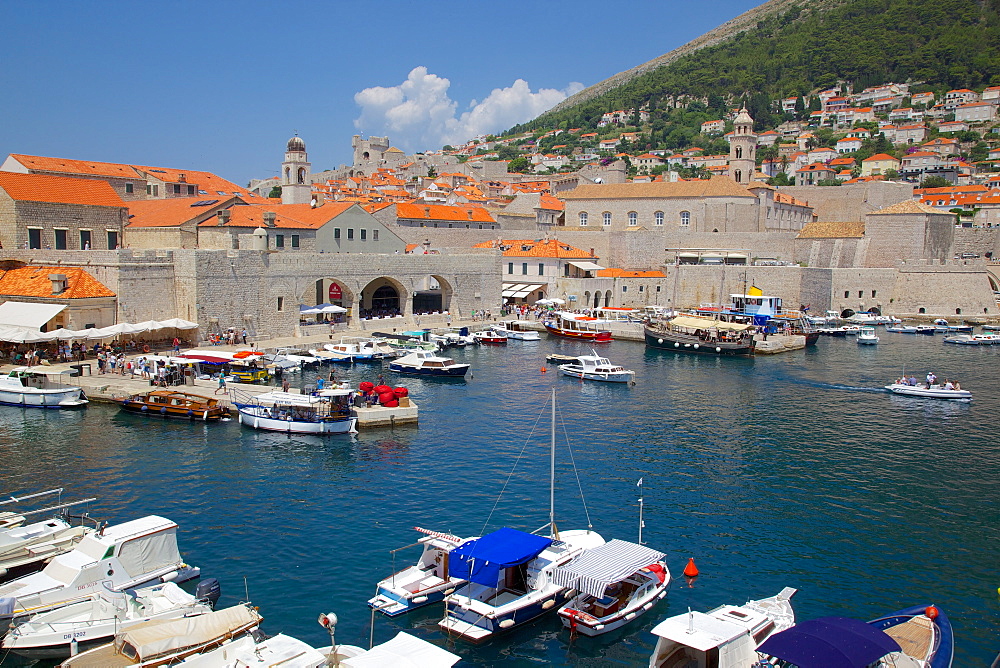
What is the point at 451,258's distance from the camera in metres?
41.7

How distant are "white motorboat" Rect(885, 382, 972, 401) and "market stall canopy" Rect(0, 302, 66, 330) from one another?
3097 centimetres

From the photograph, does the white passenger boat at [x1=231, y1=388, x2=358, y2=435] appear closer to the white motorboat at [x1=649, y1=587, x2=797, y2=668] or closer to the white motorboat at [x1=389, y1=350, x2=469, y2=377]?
the white motorboat at [x1=389, y1=350, x2=469, y2=377]

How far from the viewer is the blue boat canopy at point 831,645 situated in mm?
8570

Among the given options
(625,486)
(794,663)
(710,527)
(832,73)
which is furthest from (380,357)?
(832,73)

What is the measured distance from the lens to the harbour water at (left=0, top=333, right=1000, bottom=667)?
38.0 feet

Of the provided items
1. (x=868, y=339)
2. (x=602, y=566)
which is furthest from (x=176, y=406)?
(x=868, y=339)

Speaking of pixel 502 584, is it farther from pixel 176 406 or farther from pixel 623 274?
pixel 623 274

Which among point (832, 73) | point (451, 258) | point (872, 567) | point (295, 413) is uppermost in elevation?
point (832, 73)

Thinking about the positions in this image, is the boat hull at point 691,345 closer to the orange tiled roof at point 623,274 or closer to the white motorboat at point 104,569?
the orange tiled roof at point 623,274

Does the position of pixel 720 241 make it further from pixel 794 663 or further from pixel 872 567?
pixel 794 663

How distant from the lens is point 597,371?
29.3m

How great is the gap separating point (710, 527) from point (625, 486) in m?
2.63

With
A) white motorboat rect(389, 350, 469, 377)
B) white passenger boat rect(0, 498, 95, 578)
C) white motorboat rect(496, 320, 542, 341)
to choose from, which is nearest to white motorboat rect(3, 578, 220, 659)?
white passenger boat rect(0, 498, 95, 578)

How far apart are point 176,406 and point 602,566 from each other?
15.2 m
